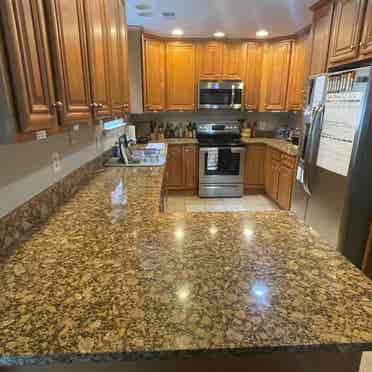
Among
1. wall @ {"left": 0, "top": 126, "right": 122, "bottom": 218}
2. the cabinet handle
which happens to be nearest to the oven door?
wall @ {"left": 0, "top": 126, "right": 122, "bottom": 218}

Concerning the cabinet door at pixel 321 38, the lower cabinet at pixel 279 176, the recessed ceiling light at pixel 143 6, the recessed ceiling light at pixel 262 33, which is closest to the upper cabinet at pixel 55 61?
the recessed ceiling light at pixel 143 6

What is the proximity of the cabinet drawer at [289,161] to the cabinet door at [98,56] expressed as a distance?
2.46 meters

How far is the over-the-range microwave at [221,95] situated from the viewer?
4059 mm

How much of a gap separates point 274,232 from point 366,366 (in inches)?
47.1

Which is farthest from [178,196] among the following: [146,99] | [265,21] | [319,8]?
[319,8]

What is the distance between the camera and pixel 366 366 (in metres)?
1.52

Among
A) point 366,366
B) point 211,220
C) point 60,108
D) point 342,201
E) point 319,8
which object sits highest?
point 319,8

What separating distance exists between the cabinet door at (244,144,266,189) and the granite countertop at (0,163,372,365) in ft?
10.3

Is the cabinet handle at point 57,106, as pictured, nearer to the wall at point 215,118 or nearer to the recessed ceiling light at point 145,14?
the recessed ceiling light at point 145,14

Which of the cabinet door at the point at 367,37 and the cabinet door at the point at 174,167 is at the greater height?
the cabinet door at the point at 367,37

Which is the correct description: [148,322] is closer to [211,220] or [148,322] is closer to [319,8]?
[211,220]

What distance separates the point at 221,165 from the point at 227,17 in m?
2.06

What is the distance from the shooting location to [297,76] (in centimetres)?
383

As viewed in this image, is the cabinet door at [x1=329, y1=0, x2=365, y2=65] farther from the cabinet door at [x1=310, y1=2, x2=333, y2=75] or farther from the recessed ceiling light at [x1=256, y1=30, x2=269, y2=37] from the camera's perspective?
the recessed ceiling light at [x1=256, y1=30, x2=269, y2=37]
